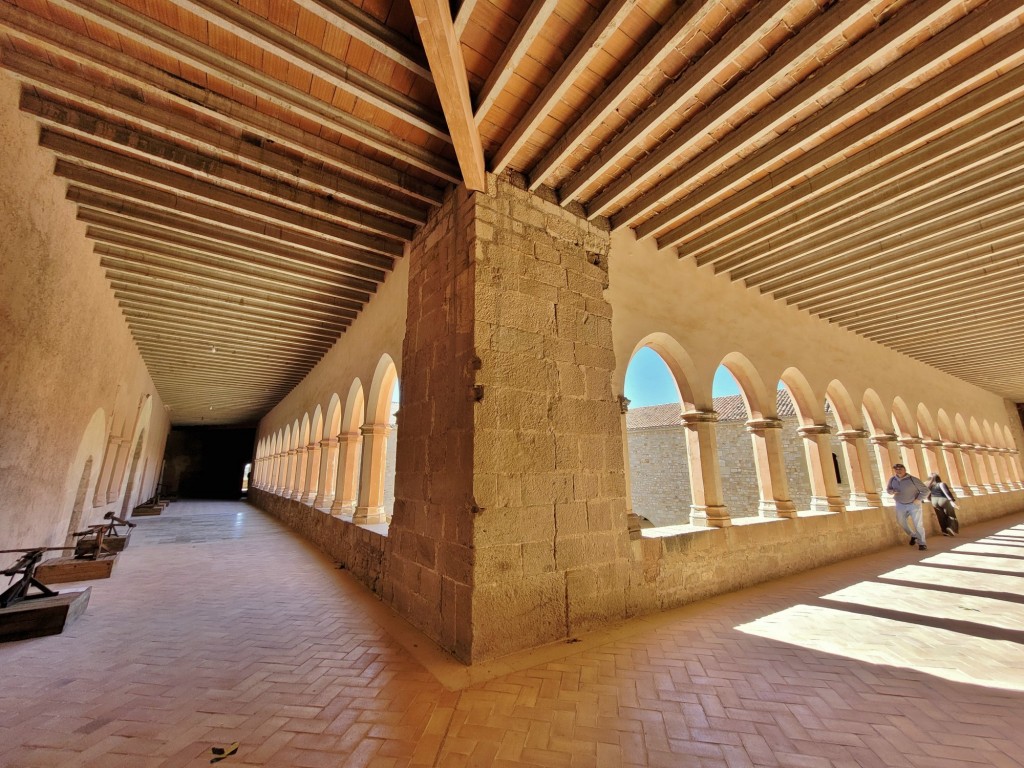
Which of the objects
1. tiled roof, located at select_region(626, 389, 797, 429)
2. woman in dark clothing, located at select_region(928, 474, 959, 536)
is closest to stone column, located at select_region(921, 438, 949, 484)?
woman in dark clothing, located at select_region(928, 474, 959, 536)

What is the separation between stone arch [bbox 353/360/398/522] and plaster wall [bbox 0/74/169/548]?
2.60 meters

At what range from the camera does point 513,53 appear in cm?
202

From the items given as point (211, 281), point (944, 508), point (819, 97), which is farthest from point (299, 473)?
point (944, 508)

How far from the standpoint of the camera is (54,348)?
3648 millimetres

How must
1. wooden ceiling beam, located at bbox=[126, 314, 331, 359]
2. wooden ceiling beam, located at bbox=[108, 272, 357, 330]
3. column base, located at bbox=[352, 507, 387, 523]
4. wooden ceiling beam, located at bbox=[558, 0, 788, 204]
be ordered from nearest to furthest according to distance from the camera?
wooden ceiling beam, located at bbox=[558, 0, 788, 204]
column base, located at bbox=[352, 507, 387, 523]
wooden ceiling beam, located at bbox=[108, 272, 357, 330]
wooden ceiling beam, located at bbox=[126, 314, 331, 359]

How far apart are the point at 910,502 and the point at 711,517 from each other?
3.96m

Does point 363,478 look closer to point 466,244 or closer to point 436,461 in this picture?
point 436,461

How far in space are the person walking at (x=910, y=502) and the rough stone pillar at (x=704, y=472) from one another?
3.70 meters

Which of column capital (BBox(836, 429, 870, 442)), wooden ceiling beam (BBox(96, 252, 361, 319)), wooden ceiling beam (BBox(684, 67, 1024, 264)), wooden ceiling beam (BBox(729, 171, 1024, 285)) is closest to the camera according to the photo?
wooden ceiling beam (BBox(684, 67, 1024, 264))

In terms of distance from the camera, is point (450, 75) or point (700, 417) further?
point (700, 417)

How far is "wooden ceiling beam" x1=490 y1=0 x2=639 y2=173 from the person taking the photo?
1.87m

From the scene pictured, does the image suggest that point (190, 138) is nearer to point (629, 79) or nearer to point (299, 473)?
point (629, 79)

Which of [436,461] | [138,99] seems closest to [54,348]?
[138,99]

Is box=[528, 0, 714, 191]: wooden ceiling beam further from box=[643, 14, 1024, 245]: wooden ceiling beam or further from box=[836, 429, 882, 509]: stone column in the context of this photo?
box=[836, 429, 882, 509]: stone column
